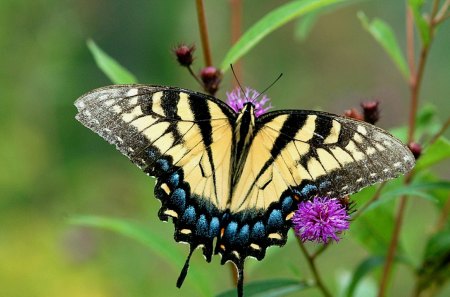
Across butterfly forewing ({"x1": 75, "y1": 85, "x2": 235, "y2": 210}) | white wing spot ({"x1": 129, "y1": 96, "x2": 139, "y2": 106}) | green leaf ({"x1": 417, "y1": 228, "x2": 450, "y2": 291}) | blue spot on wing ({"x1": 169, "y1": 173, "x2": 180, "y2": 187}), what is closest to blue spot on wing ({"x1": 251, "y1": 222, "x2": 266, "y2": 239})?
butterfly forewing ({"x1": 75, "y1": 85, "x2": 235, "y2": 210})

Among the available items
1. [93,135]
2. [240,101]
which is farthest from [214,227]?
[93,135]

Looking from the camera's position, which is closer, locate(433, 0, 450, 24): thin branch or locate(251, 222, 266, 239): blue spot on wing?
locate(251, 222, 266, 239): blue spot on wing

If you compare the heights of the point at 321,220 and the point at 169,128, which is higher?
the point at 169,128

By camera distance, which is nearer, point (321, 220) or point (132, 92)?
point (321, 220)

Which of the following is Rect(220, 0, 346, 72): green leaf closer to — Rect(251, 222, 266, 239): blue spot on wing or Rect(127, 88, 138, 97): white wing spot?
Rect(127, 88, 138, 97): white wing spot

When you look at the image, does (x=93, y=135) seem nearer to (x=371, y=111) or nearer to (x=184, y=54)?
(x=184, y=54)

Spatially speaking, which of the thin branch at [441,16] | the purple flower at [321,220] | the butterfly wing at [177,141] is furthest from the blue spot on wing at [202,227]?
the thin branch at [441,16]

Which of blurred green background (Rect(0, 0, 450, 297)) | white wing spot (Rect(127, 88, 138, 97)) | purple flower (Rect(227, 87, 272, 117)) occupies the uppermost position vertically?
blurred green background (Rect(0, 0, 450, 297))

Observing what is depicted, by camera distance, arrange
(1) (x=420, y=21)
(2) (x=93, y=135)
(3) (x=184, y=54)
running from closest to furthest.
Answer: (1) (x=420, y=21) → (3) (x=184, y=54) → (2) (x=93, y=135)
